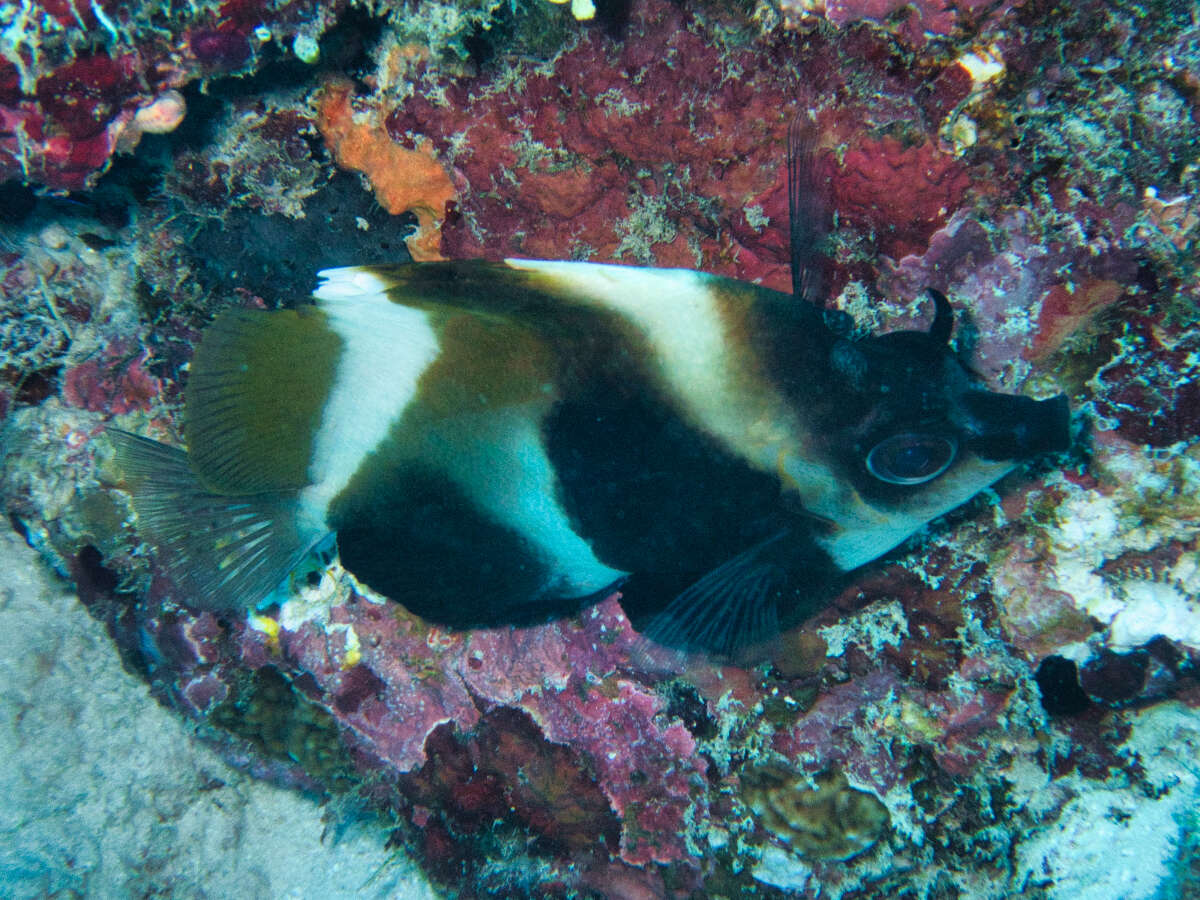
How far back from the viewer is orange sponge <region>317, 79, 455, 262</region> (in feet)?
8.15

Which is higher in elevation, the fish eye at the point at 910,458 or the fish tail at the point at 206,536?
the fish eye at the point at 910,458

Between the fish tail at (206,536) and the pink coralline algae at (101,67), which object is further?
the fish tail at (206,536)

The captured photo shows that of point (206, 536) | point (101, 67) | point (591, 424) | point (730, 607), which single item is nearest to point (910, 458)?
point (730, 607)

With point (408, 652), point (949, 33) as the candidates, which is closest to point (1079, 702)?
point (949, 33)

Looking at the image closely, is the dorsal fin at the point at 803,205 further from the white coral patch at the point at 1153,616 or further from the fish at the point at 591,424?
the white coral patch at the point at 1153,616

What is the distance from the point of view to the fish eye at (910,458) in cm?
167

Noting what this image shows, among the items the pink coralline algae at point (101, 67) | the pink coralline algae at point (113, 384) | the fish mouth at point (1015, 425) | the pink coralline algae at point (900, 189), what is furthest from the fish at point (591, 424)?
the pink coralline algae at point (113, 384)

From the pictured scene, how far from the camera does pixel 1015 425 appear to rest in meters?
1.66

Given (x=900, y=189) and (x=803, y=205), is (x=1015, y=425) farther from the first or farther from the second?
(x=900, y=189)

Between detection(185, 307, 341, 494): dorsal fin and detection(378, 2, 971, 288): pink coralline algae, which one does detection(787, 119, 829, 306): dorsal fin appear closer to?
detection(378, 2, 971, 288): pink coralline algae

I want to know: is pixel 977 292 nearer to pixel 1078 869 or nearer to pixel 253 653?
pixel 1078 869

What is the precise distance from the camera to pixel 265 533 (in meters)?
2.08

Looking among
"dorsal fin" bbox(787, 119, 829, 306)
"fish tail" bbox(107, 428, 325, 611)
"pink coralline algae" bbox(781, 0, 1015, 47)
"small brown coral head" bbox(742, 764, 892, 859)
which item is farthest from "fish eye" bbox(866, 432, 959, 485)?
"fish tail" bbox(107, 428, 325, 611)

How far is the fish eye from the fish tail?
1775 millimetres
